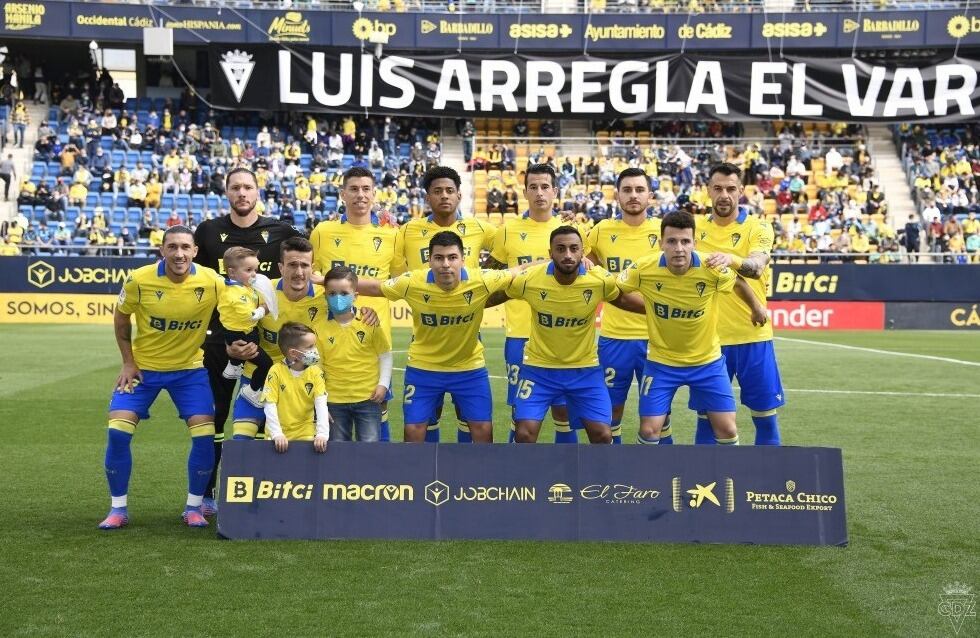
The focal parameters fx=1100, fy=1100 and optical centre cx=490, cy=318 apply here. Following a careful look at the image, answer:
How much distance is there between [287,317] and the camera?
8008 millimetres

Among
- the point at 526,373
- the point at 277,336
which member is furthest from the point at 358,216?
the point at 526,373

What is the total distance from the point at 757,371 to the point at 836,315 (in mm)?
21907

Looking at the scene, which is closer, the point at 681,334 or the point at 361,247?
the point at 681,334

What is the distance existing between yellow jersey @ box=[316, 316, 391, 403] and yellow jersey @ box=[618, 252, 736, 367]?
1956 mm

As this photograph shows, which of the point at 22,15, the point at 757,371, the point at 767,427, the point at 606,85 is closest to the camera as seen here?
the point at 757,371

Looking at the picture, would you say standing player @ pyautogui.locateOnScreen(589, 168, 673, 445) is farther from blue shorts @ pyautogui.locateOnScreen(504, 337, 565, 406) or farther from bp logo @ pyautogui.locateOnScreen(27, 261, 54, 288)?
bp logo @ pyautogui.locateOnScreen(27, 261, 54, 288)

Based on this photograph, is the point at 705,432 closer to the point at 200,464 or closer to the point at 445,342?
the point at 445,342

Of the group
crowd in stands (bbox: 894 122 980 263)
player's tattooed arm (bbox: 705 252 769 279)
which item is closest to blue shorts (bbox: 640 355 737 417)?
player's tattooed arm (bbox: 705 252 769 279)

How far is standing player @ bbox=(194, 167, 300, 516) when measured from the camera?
816 centimetres

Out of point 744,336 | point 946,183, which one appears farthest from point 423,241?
point 946,183

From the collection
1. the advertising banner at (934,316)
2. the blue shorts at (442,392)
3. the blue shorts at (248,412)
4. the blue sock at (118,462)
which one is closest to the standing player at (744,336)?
the blue shorts at (442,392)

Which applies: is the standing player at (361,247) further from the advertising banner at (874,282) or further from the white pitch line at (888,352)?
the advertising banner at (874,282)

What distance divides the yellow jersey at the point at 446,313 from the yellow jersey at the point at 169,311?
128 cm

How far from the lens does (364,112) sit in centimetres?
3625
